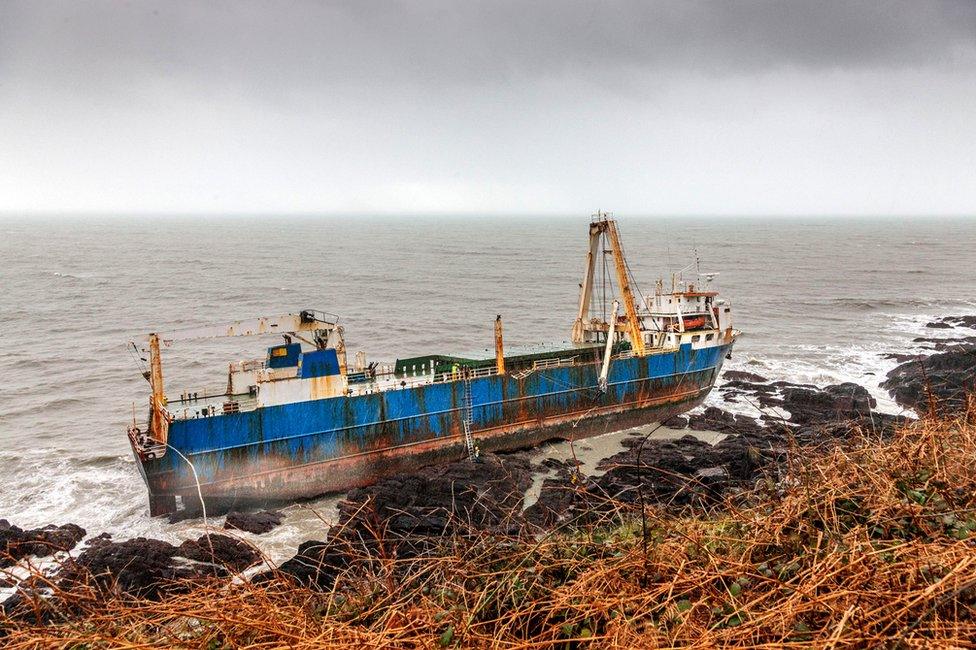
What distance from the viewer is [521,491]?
19391 mm

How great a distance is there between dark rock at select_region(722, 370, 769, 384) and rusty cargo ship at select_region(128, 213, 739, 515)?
6.52 m

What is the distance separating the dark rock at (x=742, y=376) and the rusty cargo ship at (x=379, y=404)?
21.4 feet

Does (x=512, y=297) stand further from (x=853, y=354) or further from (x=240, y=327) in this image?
(x=240, y=327)

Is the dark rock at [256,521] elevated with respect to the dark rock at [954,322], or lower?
lower

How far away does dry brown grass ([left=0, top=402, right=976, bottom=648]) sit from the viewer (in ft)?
12.9

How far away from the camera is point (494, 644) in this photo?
4.32 metres

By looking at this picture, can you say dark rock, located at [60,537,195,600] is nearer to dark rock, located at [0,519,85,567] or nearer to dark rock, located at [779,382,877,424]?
dark rock, located at [0,519,85,567]

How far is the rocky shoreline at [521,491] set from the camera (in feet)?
36.2

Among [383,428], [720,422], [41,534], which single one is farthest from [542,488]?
[720,422]

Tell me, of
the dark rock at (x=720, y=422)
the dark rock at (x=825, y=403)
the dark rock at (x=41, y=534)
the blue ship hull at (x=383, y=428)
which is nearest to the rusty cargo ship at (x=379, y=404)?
the blue ship hull at (x=383, y=428)

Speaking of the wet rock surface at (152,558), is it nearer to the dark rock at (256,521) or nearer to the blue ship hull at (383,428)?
the dark rock at (256,521)

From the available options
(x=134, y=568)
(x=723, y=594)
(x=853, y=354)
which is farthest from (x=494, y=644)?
(x=853, y=354)

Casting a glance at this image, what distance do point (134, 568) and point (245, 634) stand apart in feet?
42.1

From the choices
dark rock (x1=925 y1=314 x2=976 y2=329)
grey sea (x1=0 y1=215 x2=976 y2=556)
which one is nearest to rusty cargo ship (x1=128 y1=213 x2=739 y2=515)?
grey sea (x1=0 y1=215 x2=976 y2=556)
